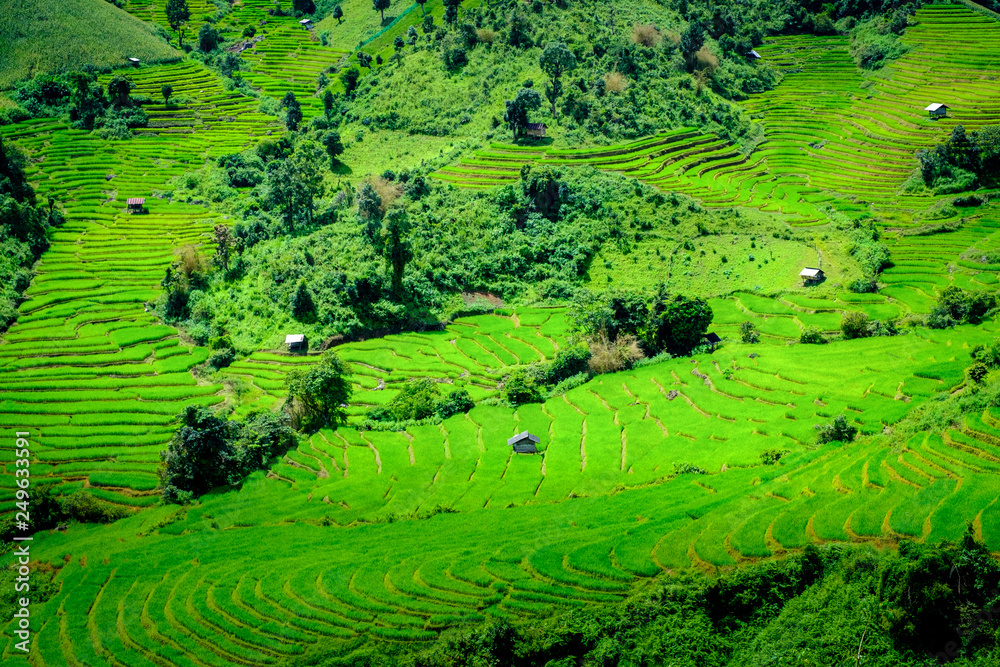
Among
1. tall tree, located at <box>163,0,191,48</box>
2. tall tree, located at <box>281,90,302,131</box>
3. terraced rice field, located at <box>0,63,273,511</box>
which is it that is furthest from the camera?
tall tree, located at <box>163,0,191,48</box>

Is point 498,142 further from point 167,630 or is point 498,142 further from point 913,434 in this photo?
point 167,630

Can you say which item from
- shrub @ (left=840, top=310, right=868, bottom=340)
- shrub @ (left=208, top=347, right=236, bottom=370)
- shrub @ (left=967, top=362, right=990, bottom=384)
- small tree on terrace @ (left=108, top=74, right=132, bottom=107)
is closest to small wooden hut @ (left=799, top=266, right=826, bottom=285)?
shrub @ (left=840, top=310, right=868, bottom=340)

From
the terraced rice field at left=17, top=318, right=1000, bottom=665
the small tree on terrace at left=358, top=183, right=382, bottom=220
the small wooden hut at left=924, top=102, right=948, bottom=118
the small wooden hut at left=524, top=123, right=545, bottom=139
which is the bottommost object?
the terraced rice field at left=17, top=318, right=1000, bottom=665

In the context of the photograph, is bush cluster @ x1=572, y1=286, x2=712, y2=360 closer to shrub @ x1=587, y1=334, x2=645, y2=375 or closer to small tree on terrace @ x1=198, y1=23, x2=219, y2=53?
shrub @ x1=587, y1=334, x2=645, y2=375

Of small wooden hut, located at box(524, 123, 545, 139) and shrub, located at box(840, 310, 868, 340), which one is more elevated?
small wooden hut, located at box(524, 123, 545, 139)

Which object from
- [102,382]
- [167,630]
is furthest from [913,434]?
[102,382]

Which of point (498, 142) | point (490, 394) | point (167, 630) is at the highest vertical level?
point (498, 142)
